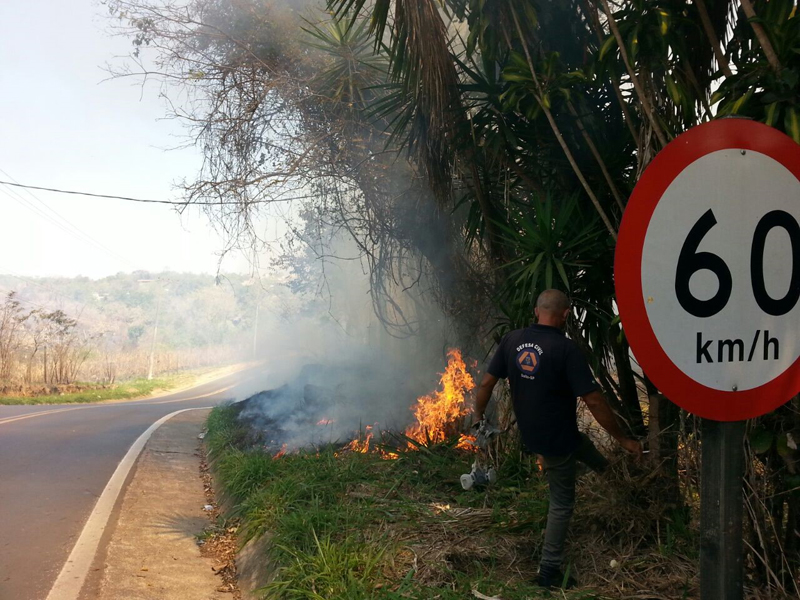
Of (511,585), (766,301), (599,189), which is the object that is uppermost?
(599,189)

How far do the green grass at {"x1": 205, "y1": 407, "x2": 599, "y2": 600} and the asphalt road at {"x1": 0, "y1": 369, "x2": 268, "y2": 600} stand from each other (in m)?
1.59

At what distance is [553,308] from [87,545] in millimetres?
4691

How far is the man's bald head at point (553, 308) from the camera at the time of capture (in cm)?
412

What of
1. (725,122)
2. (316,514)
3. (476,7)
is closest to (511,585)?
(316,514)

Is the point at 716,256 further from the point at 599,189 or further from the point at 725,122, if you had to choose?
the point at 599,189

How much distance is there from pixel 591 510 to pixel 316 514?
2.06 m

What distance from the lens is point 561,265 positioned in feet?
15.3

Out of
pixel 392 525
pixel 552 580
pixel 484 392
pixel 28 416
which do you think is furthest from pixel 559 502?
pixel 28 416

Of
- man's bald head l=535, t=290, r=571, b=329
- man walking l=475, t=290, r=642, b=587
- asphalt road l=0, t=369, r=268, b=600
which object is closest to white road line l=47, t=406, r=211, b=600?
asphalt road l=0, t=369, r=268, b=600

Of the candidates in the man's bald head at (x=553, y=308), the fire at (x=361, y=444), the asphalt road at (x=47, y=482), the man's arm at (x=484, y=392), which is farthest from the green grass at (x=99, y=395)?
the man's bald head at (x=553, y=308)

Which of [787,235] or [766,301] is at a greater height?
[787,235]

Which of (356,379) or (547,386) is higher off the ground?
(547,386)

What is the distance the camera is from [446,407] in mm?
8016

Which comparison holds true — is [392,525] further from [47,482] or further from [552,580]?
[47,482]
